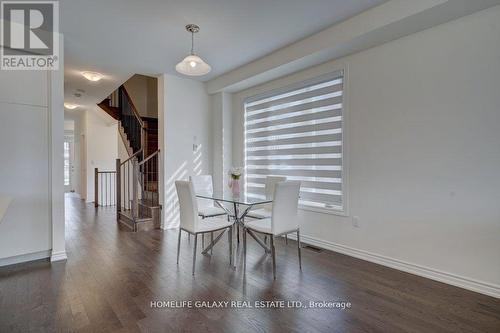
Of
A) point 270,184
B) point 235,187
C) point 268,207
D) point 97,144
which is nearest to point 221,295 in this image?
point 235,187

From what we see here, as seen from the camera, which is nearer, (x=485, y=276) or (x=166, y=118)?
(x=485, y=276)

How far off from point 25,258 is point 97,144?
5583 mm

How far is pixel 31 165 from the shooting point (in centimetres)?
320

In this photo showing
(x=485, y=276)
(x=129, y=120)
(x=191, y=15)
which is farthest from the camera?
(x=129, y=120)

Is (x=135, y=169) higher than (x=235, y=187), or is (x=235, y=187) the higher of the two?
(x=135, y=169)

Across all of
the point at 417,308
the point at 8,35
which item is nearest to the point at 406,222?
the point at 417,308

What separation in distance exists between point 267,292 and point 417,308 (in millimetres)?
1232

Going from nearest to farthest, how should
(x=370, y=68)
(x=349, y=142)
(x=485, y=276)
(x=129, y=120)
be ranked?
(x=485, y=276) → (x=370, y=68) → (x=349, y=142) → (x=129, y=120)

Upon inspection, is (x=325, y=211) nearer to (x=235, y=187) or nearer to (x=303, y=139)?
(x=303, y=139)

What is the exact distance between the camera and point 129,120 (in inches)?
272

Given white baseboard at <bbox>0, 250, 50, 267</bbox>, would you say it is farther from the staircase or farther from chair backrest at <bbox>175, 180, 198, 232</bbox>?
chair backrest at <bbox>175, 180, 198, 232</bbox>

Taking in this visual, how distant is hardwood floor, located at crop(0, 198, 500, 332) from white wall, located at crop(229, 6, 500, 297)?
301mm

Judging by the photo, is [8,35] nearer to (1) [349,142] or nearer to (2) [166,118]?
(2) [166,118]

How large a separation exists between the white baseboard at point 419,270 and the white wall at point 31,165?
3.50 meters
